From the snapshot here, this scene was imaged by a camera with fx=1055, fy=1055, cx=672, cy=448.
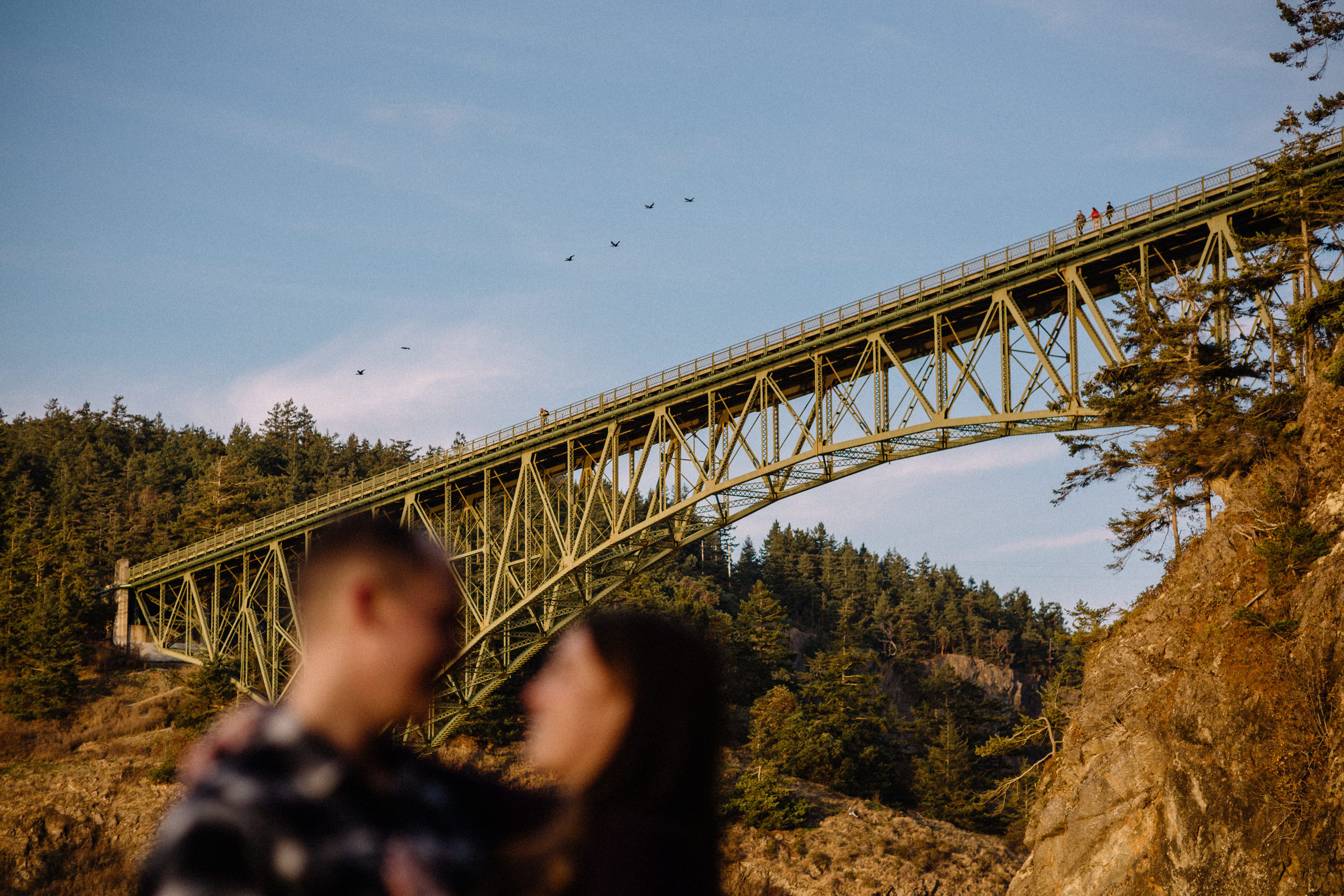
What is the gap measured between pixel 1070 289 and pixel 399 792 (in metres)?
29.1

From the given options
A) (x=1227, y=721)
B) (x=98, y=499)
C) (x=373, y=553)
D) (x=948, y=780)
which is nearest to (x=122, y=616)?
(x=98, y=499)

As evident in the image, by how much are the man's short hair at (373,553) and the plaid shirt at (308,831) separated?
257 mm

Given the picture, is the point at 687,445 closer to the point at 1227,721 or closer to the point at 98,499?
the point at 1227,721

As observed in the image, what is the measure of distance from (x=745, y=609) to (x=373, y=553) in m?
64.1

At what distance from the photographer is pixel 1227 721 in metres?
20.9

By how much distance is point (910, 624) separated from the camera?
97.0m

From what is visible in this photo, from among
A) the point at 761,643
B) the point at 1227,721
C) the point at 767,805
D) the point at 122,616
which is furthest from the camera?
the point at 761,643

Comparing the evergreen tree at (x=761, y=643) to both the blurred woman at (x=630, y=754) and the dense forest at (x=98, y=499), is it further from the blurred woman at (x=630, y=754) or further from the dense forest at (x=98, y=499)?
A: the blurred woman at (x=630, y=754)

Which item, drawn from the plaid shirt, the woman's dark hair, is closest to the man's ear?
the plaid shirt

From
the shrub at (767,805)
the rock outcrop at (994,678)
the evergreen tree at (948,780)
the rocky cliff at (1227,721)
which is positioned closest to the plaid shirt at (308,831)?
the rocky cliff at (1227,721)

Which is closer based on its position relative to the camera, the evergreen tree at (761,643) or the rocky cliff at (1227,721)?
the rocky cliff at (1227,721)

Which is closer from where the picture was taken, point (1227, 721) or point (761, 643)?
point (1227, 721)

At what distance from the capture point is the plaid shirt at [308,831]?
1524 mm

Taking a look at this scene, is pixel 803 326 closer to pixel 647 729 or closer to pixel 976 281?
pixel 976 281
